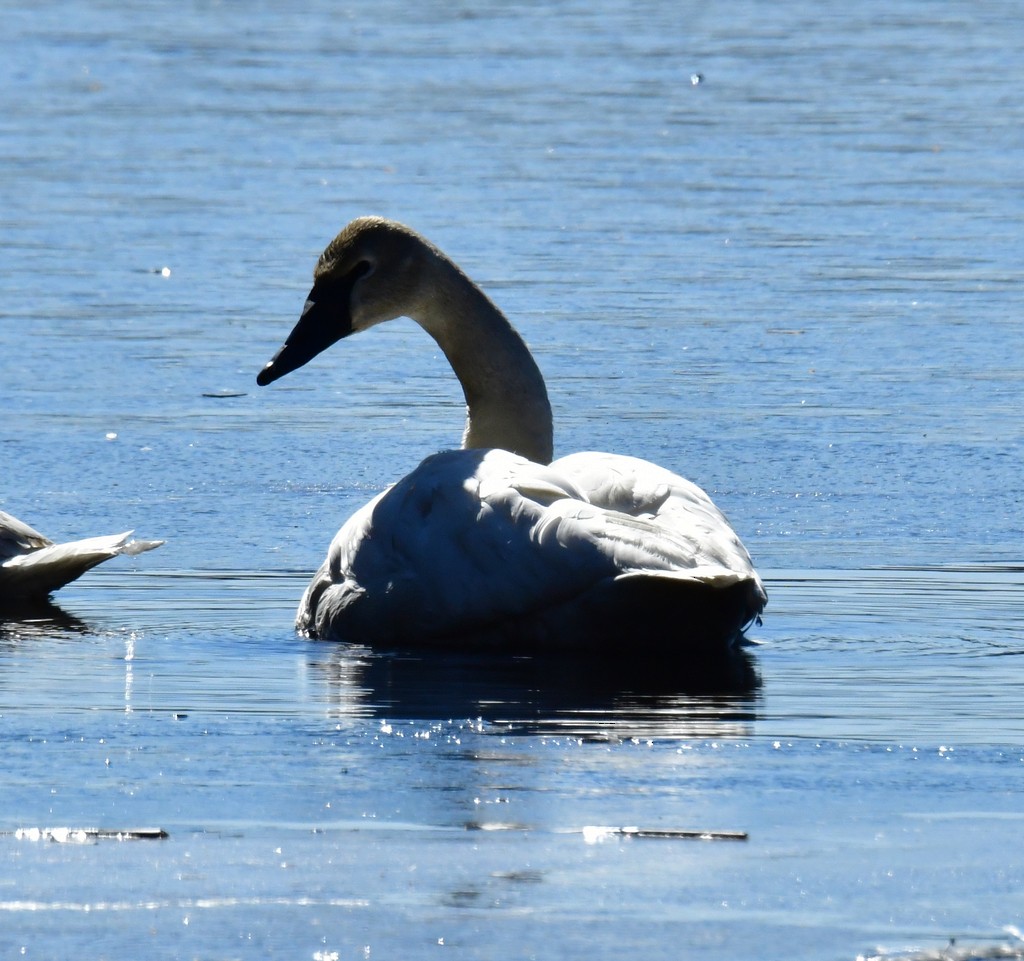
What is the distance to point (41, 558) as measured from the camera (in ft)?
24.3

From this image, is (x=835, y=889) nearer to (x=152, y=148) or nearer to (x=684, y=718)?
(x=684, y=718)

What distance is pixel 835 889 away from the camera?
13.7ft

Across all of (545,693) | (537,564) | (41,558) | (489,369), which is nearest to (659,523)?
(537,564)

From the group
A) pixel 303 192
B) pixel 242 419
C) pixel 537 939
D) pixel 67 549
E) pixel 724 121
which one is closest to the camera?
pixel 537 939

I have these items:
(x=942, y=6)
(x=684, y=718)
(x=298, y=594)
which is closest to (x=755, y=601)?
(x=684, y=718)

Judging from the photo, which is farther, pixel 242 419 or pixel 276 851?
pixel 242 419

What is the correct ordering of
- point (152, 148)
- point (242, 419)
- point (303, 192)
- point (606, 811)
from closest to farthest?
point (606, 811) → point (242, 419) → point (303, 192) → point (152, 148)

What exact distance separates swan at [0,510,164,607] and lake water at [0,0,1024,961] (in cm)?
11

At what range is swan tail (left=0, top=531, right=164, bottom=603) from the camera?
24.2 feet

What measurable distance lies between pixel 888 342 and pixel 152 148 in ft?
28.1

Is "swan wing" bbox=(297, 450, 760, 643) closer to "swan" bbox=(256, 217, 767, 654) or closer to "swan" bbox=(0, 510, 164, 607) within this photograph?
"swan" bbox=(256, 217, 767, 654)

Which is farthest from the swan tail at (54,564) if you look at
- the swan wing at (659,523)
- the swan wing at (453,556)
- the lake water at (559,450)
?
the swan wing at (659,523)

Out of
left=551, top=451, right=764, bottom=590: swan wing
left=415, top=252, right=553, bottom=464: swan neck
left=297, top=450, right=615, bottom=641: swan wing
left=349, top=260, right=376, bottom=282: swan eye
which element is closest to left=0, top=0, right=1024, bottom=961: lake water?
left=297, top=450, right=615, bottom=641: swan wing

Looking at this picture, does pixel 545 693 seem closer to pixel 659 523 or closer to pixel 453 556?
pixel 453 556
